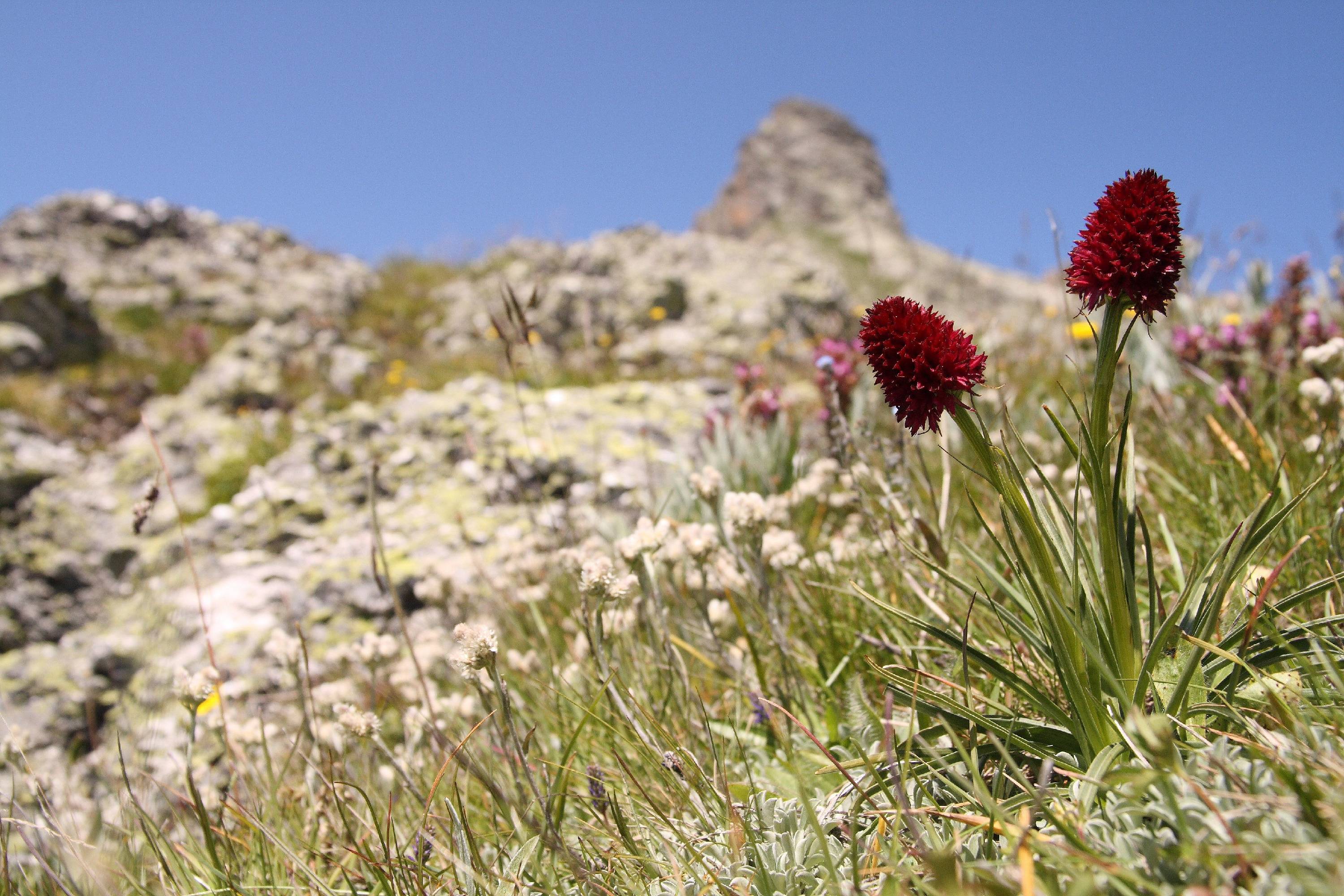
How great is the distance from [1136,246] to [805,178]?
53518 millimetres

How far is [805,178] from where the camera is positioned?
5022cm

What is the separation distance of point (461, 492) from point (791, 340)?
15.8 ft

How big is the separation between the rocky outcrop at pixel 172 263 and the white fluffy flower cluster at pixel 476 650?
10.9 metres

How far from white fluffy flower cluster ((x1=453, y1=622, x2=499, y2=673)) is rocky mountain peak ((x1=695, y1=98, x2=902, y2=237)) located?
159ft

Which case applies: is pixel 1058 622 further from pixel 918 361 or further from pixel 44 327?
pixel 44 327

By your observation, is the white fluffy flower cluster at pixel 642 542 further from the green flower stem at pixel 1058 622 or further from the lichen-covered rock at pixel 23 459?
the lichen-covered rock at pixel 23 459

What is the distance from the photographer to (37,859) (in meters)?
1.60

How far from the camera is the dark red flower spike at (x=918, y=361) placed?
107cm

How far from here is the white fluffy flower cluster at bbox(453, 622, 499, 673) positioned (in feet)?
4.33

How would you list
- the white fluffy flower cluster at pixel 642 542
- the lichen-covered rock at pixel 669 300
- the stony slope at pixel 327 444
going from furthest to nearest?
1. the lichen-covered rock at pixel 669 300
2. the stony slope at pixel 327 444
3. the white fluffy flower cluster at pixel 642 542

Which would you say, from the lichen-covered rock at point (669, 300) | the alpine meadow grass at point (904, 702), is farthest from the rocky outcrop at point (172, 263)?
the alpine meadow grass at point (904, 702)

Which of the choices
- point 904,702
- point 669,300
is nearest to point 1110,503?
point 904,702

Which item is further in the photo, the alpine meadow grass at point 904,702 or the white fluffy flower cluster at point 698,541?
the white fluffy flower cluster at point 698,541

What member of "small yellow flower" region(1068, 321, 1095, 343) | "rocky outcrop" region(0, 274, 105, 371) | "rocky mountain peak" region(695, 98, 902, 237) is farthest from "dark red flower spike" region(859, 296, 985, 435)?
"rocky mountain peak" region(695, 98, 902, 237)
